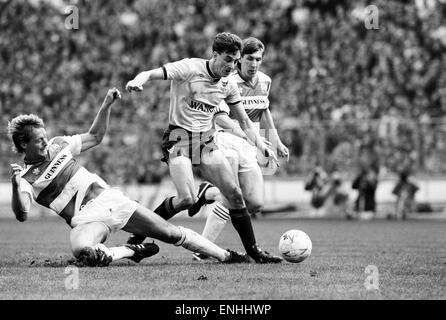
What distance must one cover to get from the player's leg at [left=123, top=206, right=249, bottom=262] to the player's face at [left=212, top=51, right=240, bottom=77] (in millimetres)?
1659

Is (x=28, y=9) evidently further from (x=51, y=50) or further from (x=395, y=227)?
(x=395, y=227)

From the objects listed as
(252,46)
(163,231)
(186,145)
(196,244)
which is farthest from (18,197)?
(252,46)

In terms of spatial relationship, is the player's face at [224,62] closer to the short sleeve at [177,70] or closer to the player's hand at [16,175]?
the short sleeve at [177,70]

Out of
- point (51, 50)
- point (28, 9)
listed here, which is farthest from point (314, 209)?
point (28, 9)

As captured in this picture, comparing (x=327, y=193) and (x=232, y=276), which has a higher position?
(x=232, y=276)

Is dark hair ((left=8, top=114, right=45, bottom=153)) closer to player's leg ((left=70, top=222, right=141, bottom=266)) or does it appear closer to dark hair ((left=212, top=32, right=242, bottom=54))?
player's leg ((left=70, top=222, right=141, bottom=266))

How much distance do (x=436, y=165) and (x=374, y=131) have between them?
1786 millimetres

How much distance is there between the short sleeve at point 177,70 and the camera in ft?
27.9

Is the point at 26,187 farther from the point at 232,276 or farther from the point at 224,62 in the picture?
the point at 224,62

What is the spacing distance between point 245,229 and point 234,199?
1.16 ft

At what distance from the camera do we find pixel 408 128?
21484mm

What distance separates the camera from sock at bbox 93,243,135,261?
7.88 metres

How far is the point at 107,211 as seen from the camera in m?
8.02
